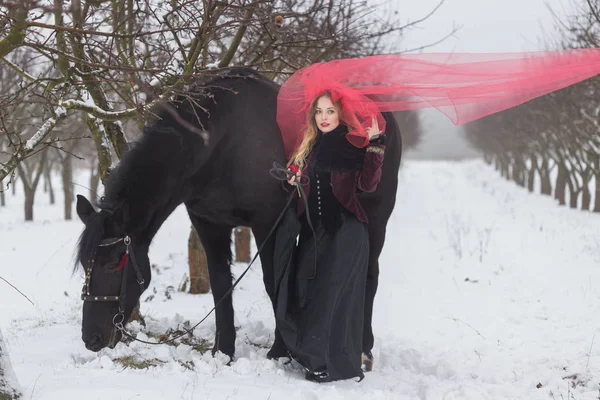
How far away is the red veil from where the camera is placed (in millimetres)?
3508

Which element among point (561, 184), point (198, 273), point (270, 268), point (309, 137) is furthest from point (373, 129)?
point (561, 184)

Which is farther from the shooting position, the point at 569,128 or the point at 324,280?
the point at 569,128

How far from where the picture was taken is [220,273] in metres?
4.06

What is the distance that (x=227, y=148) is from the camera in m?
3.73

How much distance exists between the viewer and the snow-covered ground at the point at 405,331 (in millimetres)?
3188

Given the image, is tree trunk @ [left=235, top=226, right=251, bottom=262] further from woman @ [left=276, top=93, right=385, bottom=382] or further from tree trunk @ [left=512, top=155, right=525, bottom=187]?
tree trunk @ [left=512, top=155, right=525, bottom=187]

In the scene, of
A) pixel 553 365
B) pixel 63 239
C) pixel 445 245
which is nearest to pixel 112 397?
pixel 553 365

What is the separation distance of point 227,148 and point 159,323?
2.07m

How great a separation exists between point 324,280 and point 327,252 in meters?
0.21

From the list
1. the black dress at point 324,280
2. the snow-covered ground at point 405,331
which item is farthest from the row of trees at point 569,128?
the black dress at point 324,280

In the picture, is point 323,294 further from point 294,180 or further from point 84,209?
point 84,209

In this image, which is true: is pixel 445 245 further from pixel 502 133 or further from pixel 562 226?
pixel 502 133

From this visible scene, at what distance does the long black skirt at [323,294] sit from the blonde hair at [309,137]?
0.43 metres

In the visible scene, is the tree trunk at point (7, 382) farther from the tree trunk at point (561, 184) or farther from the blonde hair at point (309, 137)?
the tree trunk at point (561, 184)
